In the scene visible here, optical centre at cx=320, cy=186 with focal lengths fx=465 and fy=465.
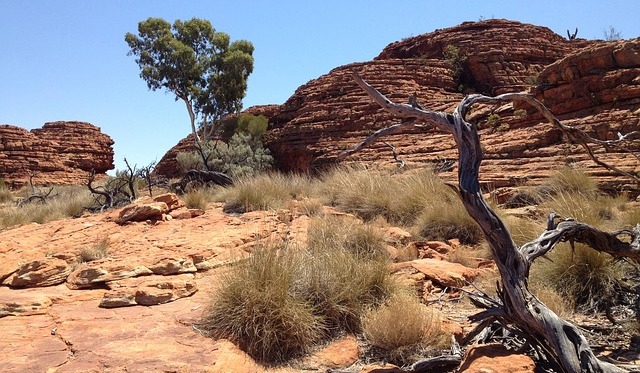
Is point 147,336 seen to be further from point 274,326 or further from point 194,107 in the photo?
point 194,107

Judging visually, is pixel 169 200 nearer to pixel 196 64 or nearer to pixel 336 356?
pixel 336 356

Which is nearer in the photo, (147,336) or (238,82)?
(147,336)

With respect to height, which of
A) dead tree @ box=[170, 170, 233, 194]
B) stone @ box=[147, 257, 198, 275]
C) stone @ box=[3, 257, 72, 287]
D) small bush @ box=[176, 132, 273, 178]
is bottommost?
stone @ box=[147, 257, 198, 275]

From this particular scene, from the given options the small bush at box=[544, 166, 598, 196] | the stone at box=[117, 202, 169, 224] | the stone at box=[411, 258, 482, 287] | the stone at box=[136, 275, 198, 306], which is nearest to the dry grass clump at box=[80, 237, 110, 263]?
the stone at box=[136, 275, 198, 306]

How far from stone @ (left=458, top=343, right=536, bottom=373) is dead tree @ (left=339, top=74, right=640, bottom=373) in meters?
0.15

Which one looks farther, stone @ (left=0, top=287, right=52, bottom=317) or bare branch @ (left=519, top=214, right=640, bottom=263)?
stone @ (left=0, top=287, right=52, bottom=317)

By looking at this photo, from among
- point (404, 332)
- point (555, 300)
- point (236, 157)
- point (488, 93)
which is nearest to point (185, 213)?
point (404, 332)

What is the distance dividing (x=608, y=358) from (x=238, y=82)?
81.5 feet

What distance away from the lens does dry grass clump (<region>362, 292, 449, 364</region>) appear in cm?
306

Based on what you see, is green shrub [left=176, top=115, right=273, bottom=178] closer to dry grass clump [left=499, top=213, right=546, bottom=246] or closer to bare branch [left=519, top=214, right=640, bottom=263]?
dry grass clump [left=499, top=213, right=546, bottom=246]

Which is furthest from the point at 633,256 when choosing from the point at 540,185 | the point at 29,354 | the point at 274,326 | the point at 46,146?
the point at 46,146

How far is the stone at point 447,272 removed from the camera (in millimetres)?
4449

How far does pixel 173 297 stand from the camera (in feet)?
13.6

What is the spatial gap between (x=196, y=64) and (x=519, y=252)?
24401mm
